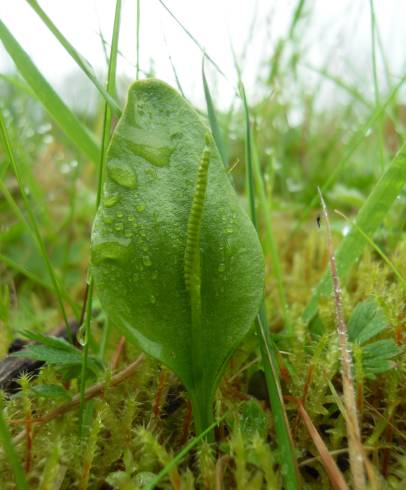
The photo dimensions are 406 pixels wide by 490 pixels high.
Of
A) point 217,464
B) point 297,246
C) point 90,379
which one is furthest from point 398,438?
point 297,246

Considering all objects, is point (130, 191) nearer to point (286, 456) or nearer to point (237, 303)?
point (237, 303)

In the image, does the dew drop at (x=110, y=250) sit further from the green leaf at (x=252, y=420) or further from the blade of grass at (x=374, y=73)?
the blade of grass at (x=374, y=73)

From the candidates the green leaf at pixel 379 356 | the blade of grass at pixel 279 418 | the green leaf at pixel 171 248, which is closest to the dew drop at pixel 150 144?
the green leaf at pixel 171 248

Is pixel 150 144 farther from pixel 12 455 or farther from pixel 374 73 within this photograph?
pixel 374 73

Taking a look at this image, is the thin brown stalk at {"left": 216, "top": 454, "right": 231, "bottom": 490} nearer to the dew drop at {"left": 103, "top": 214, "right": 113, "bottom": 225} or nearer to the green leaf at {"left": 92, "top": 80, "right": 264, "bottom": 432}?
the green leaf at {"left": 92, "top": 80, "right": 264, "bottom": 432}

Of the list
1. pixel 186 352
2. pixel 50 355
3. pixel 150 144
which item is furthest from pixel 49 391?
pixel 150 144

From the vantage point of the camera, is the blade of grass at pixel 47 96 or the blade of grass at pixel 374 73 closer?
the blade of grass at pixel 47 96

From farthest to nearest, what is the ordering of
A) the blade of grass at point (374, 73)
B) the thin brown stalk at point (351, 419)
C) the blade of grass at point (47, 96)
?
the blade of grass at point (374, 73) < the blade of grass at point (47, 96) < the thin brown stalk at point (351, 419)
